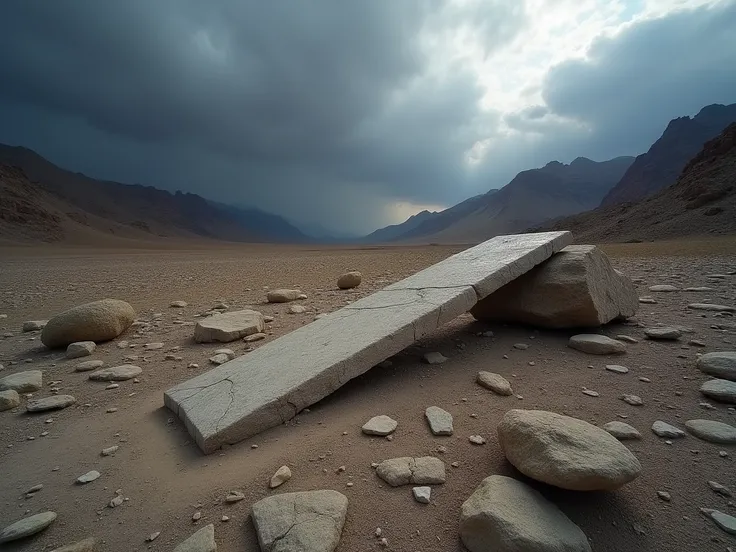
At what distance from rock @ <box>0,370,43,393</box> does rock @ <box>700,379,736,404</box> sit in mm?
5163

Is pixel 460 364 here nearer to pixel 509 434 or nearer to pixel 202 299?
pixel 509 434

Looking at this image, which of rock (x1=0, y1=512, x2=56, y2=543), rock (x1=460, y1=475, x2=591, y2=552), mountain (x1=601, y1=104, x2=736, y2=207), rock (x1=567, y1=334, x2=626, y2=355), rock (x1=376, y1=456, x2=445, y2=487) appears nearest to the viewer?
rock (x1=460, y1=475, x2=591, y2=552)

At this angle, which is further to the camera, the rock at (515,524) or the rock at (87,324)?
the rock at (87,324)

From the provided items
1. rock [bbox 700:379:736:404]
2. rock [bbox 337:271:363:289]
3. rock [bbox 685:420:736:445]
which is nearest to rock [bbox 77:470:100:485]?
rock [bbox 685:420:736:445]

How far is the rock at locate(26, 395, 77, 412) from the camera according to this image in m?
2.71

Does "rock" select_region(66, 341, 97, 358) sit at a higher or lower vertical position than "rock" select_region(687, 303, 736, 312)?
lower

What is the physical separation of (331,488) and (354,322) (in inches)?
64.4

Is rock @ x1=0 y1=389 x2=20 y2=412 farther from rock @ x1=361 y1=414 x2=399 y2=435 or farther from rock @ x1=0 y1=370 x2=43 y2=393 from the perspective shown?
rock @ x1=361 y1=414 x2=399 y2=435

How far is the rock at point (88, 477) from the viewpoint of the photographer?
1927mm

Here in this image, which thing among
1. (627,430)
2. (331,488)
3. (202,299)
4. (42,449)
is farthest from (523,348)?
(202,299)

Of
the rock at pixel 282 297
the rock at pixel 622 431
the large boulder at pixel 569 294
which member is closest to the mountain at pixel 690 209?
the large boulder at pixel 569 294

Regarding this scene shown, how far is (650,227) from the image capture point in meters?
23.6

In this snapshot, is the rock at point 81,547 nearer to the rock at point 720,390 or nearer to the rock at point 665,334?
the rock at point 720,390

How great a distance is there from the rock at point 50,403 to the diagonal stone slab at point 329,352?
89 cm
